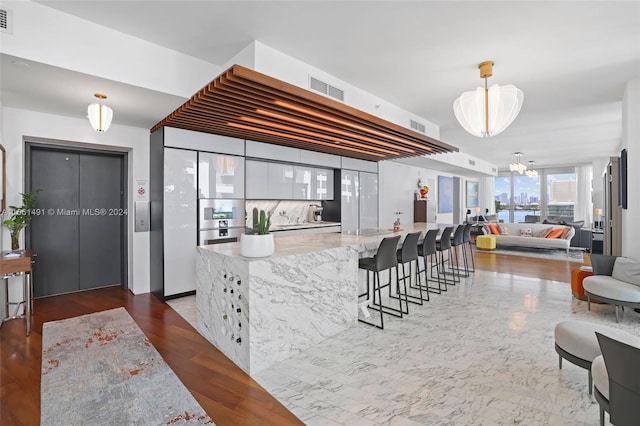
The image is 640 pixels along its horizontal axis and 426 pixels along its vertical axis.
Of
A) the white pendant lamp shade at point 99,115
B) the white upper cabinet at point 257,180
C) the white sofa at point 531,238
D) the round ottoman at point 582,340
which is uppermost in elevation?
the white pendant lamp shade at point 99,115

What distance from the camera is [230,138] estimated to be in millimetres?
5082

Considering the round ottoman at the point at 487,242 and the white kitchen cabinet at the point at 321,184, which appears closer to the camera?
the white kitchen cabinet at the point at 321,184

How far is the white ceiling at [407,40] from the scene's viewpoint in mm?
2717

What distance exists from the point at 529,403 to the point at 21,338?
4712 mm

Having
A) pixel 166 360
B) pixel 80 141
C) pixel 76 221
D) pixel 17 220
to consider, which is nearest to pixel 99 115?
pixel 80 141

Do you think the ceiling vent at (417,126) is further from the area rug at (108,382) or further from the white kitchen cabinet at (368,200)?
the area rug at (108,382)

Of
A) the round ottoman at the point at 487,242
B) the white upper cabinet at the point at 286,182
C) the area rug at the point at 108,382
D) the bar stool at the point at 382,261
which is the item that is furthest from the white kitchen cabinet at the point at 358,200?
the area rug at the point at 108,382

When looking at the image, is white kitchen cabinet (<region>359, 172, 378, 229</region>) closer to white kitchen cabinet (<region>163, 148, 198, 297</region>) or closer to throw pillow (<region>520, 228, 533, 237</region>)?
white kitchen cabinet (<region>163, 148, 198, 297</region>)

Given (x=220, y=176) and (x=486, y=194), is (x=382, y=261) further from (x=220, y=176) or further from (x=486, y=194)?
(x=486, y=194)

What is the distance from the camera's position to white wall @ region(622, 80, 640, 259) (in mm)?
4074

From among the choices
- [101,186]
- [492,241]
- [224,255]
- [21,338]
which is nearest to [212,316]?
[224,255]

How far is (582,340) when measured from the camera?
2.29 meters

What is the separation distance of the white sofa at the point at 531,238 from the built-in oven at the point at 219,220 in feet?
24.6

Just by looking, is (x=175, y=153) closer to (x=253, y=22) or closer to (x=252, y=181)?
(x=252, y=181)
